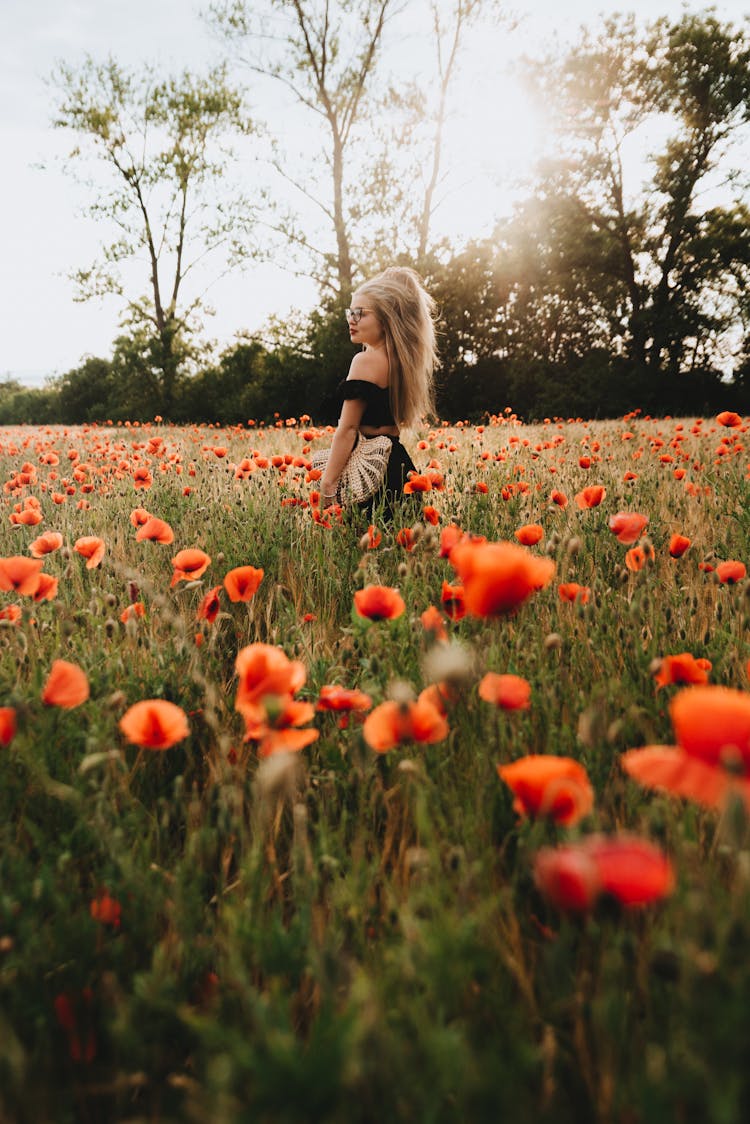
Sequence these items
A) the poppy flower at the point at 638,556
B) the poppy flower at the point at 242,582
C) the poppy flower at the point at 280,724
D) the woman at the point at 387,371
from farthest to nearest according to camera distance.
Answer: the woman at the point at 387,371, the poppy flower at the point at 638,556, the poppy flower at the point at 242,582, the poppy flower at the point at 280,724

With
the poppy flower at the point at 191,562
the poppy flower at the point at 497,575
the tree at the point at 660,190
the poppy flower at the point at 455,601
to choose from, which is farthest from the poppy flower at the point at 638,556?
the tree at the point at 660,190

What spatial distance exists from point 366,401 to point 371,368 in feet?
0.75

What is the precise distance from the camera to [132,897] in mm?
1005

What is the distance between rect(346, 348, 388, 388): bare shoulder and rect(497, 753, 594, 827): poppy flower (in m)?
3.63

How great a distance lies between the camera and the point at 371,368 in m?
4.17

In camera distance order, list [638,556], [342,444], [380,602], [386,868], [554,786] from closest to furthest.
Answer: [554,786] < [386,868] < [380,602] < [638,556] < [342,444]

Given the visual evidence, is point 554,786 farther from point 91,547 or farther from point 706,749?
point 91,547

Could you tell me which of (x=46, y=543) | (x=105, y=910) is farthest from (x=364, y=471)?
(x=105, y=910)

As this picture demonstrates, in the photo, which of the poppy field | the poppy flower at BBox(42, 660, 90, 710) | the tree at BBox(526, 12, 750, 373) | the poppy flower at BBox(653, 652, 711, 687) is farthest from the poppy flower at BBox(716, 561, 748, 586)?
the tree at BBox(526, 12, 750, 373)

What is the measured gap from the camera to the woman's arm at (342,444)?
3969mm

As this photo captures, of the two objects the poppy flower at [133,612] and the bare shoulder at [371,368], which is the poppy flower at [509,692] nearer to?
the poppy flower at [133,612]

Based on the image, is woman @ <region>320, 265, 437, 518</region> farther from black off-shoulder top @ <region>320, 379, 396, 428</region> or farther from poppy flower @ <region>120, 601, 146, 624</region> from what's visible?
poppy flower @ <region>120, 601, 146, 624</region>

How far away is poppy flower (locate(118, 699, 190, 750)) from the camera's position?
3.35 ft

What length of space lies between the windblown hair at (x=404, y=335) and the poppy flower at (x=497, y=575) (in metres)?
3.56
